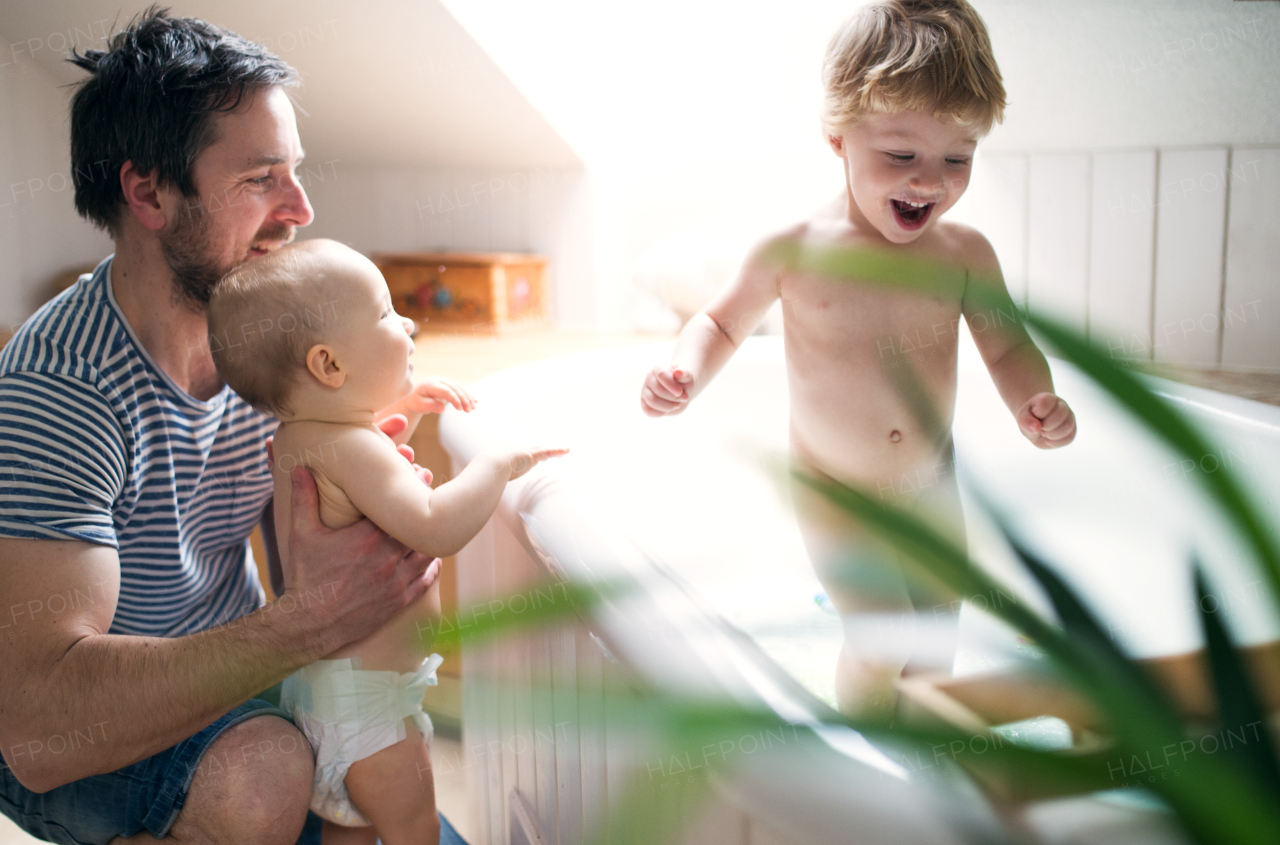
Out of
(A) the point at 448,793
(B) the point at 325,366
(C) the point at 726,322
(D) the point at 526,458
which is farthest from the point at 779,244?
(A) the point at 448,793

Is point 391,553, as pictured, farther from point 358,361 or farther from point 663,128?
point 663,128

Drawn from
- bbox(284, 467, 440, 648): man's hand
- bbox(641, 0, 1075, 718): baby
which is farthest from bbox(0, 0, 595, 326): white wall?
bbox(284, 467, 440, 648): man's hand

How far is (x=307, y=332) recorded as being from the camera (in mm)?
758

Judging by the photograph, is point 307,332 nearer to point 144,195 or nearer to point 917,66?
point 144,195

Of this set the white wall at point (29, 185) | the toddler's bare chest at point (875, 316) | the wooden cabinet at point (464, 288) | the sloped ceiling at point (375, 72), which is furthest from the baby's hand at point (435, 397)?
the white wall at point (29, 185)

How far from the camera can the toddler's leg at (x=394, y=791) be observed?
2.74 ft

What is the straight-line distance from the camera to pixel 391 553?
0.83 m

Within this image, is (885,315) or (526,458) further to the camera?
(885,315)

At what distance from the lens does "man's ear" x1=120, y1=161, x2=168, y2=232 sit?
90 centimetres

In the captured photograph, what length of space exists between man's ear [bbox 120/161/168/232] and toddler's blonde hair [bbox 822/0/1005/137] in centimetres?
64

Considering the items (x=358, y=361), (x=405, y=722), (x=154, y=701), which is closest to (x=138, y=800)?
(x=154, y=701)

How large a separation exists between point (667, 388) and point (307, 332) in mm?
308

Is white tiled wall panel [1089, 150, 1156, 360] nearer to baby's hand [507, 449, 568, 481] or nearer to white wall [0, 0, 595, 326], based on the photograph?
white wall [0, 0, 595, 326]

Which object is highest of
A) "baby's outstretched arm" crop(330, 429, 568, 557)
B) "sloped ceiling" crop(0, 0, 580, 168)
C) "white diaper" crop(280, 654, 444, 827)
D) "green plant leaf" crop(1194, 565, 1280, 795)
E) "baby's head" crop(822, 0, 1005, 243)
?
"sloped ceiling" crop(0, 0, 580, 168)
